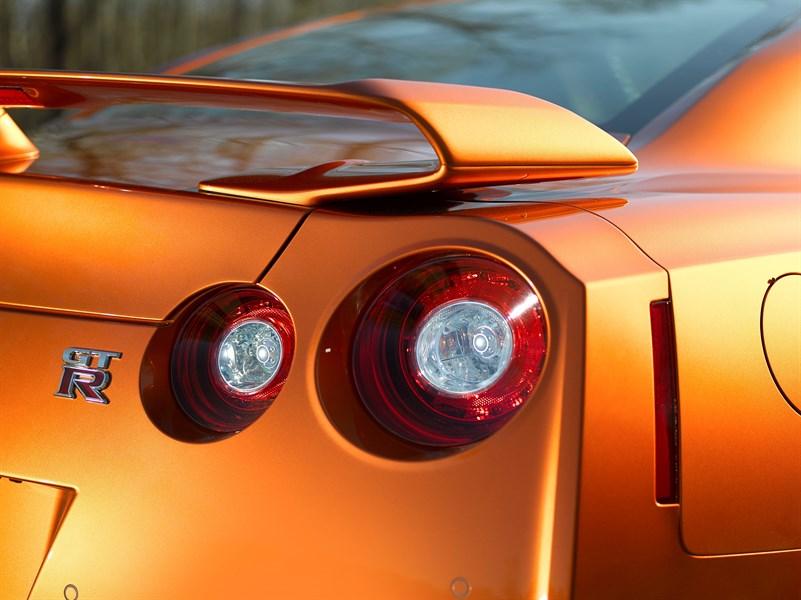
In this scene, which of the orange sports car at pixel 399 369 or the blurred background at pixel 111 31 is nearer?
the orange sports car at pixel 399 369

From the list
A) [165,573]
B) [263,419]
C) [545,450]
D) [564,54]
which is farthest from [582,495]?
[564,54]

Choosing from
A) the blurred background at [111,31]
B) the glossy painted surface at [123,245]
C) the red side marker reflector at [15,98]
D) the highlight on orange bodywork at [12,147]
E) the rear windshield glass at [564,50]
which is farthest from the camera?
the blurred background at [111,31]

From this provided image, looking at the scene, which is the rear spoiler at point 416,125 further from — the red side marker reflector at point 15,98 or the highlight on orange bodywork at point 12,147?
the highlight on orange bodywork at point 12,147

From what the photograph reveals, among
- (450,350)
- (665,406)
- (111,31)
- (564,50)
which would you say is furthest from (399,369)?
(111,31)

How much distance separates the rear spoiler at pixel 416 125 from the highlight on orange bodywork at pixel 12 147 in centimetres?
19

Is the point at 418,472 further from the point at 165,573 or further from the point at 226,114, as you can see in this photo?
the point at 226,114

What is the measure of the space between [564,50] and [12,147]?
110 centimetres

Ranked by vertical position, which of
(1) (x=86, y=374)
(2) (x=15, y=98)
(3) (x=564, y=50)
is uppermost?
(3) (x=564, y=50)

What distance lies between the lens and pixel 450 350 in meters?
1.44

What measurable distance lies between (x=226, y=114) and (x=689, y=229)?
1.24 m

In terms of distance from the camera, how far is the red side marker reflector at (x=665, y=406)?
4.61 ft

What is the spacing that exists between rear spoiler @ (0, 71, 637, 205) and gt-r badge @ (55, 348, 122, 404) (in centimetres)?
25

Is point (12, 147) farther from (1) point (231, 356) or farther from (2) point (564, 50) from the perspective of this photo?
(2) point (564, 50)

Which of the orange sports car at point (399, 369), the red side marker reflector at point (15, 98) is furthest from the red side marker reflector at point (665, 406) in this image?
the red side marker reflector at point (15, 98)
